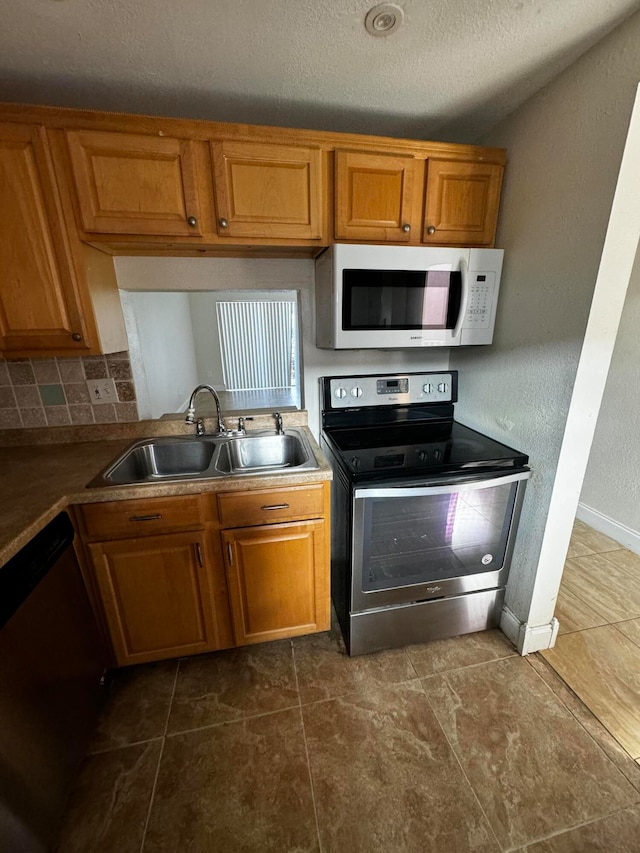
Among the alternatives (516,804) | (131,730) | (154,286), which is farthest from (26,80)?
(516,804)

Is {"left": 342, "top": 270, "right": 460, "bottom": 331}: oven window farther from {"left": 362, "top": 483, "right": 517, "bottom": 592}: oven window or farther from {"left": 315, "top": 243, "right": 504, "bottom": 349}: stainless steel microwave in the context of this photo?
{"left": 362, "top": 483, "right": 517, "bottom": 592}: oven window

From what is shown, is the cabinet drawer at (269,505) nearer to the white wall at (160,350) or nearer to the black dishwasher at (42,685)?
the black dishwasher at (42,685)

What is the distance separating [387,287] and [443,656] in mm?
1716

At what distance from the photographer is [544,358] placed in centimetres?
139

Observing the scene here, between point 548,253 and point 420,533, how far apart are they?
1258 mm

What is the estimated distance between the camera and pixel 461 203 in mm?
1501

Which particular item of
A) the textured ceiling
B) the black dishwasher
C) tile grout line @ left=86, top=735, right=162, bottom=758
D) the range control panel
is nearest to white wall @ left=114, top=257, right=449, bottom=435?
the range control panel

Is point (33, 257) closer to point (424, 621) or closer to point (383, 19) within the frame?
point (383, 19)

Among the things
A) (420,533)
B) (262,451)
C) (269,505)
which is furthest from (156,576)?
(420,533)

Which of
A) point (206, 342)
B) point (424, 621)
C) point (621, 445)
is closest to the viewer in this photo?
point (424, 621)

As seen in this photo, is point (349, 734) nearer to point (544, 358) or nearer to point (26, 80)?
point (544, 358)

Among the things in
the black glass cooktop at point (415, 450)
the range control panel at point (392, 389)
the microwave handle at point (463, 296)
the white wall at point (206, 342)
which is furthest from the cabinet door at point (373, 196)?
the white wall at point (206, 342)

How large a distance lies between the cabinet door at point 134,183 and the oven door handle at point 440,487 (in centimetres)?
125

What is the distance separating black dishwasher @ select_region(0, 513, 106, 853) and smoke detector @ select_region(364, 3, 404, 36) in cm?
184
